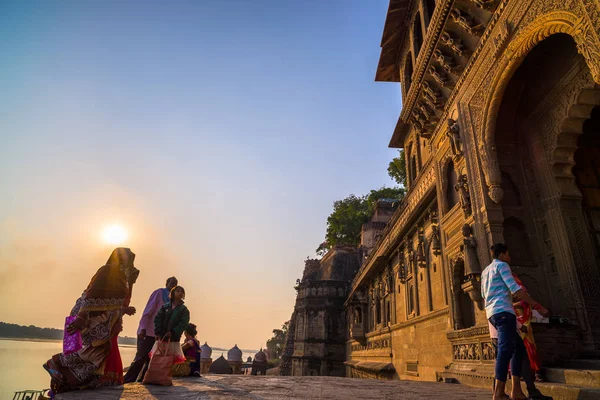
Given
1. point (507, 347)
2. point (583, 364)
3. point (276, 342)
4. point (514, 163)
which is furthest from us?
point (276, 342)

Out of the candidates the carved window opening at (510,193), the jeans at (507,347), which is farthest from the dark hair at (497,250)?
the carved window opening at (510,193)

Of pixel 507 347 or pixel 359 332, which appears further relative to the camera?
pixel 359 332

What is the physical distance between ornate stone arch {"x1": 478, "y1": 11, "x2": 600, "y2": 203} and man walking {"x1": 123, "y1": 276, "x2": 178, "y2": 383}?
19.1 ft

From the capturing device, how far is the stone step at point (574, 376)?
3.52 m

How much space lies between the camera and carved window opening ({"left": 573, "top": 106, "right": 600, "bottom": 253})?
5805mm

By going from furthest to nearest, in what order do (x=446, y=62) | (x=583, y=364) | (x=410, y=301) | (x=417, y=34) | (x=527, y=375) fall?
(x=417, y=34) < (x=410, y=301) < (x=446, y=62) < (x=583, y=364) < (x=527, y=375)

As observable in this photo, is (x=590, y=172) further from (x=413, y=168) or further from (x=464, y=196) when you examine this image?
(x=413, y=168)

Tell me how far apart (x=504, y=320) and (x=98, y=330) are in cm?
451

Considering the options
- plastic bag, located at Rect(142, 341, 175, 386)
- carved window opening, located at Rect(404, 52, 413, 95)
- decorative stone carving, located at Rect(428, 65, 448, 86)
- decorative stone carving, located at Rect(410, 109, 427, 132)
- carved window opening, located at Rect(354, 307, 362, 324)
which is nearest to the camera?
plastic bag, located at Rect(142, 341, 175, 386)

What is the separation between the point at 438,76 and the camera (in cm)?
796

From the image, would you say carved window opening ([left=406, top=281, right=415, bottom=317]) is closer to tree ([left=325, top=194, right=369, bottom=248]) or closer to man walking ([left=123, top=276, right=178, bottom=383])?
man walking ([left=123, top=276, right=178, bottom=383])

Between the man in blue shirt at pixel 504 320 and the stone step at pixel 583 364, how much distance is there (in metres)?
1.73

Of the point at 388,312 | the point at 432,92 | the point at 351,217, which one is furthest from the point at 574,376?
the point at 351,217

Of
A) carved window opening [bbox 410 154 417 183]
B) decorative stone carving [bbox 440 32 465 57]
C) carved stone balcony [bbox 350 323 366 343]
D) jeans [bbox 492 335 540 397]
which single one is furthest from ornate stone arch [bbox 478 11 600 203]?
carved stone balcony [bbox 350 323 366 343]
